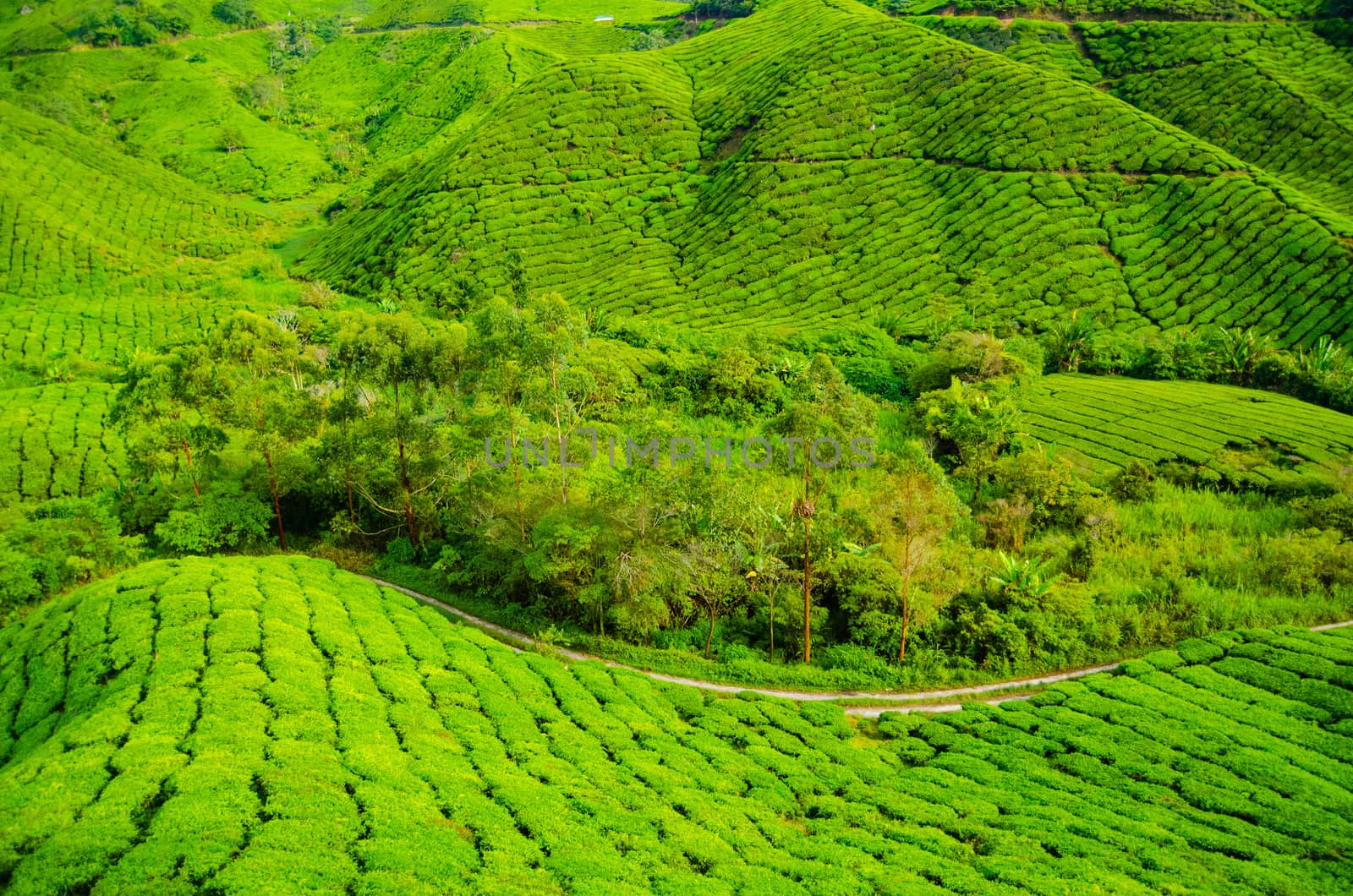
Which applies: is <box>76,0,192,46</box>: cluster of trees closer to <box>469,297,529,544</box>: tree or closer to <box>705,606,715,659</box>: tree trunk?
<box>469,297,529,544</box>: tree

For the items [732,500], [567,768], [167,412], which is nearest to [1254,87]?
[732,500]

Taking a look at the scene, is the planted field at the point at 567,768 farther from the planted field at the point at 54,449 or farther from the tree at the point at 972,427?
the planted field at the point at 54,449

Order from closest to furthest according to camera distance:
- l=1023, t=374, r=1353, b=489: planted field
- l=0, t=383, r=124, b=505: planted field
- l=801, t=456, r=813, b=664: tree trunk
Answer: l=801, t=456, r=813, b=664: tree trunk → l=1023, t=374, r=1353, b=489: planted field → l=0, t=383, r=124, b=505: planted field

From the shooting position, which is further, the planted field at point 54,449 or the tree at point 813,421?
the planted field at point 54,449

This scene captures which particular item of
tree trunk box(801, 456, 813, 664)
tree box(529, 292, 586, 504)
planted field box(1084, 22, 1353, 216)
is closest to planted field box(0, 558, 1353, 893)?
tree trunk box(801, 456, 813, 664)

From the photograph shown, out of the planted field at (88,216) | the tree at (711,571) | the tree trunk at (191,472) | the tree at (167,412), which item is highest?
the planted field at (88,216)

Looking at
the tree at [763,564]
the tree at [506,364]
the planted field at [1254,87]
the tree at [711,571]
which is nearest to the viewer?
the tree at [711,571]

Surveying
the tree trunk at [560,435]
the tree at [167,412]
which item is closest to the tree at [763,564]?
the tree trunk at [560,435]

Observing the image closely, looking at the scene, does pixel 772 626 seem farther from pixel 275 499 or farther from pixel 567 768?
pixel 275 499
